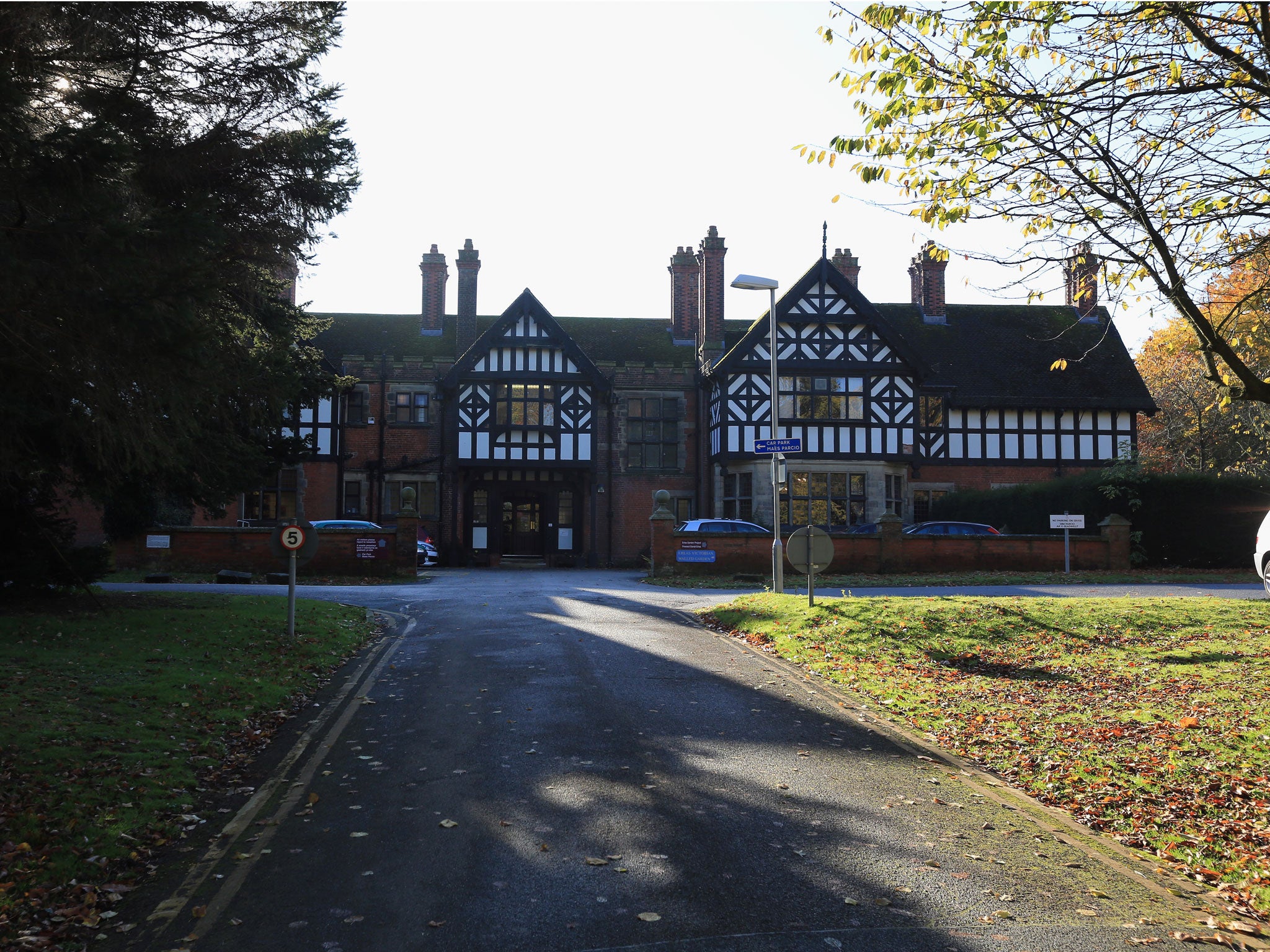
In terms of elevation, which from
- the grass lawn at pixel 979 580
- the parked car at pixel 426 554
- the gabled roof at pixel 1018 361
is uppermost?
the gabled roof at pixel 1018 361

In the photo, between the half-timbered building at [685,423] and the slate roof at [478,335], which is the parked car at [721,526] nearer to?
the half-timbered building at [685,423]

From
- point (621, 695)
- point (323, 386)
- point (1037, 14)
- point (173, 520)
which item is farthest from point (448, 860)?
point (173, 520)

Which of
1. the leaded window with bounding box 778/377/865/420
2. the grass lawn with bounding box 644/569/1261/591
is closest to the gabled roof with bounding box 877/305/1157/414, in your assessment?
the leaded window with bounding box 778/377/865/420

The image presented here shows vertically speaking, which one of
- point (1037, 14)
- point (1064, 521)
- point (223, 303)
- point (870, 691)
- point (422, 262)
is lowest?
point (870, 691)

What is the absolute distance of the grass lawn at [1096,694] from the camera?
6152 millimetres

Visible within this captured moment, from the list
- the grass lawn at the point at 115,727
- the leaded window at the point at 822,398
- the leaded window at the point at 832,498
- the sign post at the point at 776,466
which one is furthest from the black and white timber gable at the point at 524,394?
the grass lawn at the point at 115,727

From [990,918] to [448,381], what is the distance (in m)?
32.8

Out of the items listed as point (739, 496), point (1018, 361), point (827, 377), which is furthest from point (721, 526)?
point (1018, 361)

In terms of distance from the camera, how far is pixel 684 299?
40.7 m

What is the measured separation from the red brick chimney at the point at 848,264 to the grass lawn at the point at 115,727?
101 ft

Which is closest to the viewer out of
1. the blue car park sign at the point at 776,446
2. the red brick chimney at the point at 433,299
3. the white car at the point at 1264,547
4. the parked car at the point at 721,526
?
the white car at the point at 1264,547

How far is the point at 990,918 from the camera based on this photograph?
4.46 m

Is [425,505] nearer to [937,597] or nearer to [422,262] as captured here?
[422,262]

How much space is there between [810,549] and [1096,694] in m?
5.65
